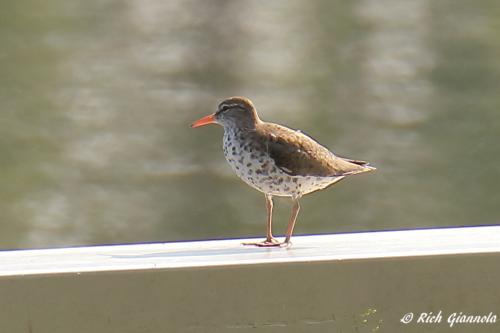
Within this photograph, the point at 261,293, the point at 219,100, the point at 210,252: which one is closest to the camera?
the point at 261,293

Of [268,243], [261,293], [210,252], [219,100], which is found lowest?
[219,100]

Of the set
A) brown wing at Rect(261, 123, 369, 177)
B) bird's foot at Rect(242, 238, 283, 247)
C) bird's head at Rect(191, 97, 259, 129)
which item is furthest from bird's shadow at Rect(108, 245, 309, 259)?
bird's head at Rect(191, 97, 259, 129)

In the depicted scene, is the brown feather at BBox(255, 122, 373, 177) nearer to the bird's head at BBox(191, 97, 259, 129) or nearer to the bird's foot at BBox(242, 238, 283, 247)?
the bird's head at BBox(191, 97, 259, 129)

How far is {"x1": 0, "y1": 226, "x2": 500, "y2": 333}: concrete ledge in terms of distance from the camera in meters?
3.44

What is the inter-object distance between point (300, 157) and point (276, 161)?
0.11 metres

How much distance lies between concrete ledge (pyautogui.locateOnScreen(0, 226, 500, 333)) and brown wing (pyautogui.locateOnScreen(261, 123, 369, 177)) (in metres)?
1.11

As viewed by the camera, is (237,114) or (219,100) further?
(219,100)

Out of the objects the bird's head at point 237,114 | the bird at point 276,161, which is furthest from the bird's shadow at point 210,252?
the bird's head at point 237,114

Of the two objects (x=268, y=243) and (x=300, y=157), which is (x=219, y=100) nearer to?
(x=300, y=157)

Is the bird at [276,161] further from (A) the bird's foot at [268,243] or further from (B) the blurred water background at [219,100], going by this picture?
(B) the blurred water background at [219,100]

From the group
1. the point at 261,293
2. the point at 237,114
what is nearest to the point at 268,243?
the point at 237,114

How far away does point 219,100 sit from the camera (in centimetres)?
1112

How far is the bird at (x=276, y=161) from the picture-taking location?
4.66 m

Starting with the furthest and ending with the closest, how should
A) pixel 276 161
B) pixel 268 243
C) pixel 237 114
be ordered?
1. pixel 237 114
2. pixel 276 161
3. pixel 268 243
